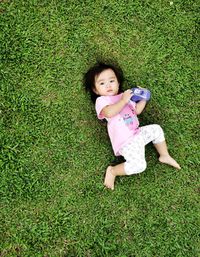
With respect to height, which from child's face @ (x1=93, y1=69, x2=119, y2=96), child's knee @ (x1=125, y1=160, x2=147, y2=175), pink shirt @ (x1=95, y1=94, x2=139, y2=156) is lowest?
child's knee @ (x1=125, y1=160, x2=147, y2=175)

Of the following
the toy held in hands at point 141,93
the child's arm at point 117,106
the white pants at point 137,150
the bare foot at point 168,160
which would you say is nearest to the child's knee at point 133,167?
the white pants at point 137,150

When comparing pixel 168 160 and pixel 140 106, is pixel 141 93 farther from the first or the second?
pixel 168 160

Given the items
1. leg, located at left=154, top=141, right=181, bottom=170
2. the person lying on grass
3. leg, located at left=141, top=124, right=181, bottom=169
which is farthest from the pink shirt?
leg, located at left=154, top=141, right=181, bottom=170

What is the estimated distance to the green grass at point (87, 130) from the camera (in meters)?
→ 4.51

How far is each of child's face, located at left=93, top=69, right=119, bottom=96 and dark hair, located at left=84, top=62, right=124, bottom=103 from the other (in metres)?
0.05

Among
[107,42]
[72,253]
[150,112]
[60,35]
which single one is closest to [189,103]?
[150,112]

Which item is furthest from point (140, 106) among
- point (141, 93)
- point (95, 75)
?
point (95, 75)

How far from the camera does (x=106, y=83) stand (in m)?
4.59

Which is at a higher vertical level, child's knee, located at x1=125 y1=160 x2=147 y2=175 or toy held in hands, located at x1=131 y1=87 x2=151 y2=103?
toy held in hands, located at x1=131 y1=87 x2=151 y2=103

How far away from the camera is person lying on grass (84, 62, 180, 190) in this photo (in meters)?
4.54

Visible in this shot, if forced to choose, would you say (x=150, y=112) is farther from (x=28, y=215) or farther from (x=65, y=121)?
(x=28, y=215)

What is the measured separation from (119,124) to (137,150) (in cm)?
31

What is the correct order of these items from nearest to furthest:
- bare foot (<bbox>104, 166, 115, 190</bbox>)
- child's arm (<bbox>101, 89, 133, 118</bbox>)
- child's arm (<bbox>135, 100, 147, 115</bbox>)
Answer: child's arm (<bbox>101, 89, 133, 118</bbox>)
bare foot (<bbox>104, 166, 115, 190</bbox>)
child's arm (<bbox>135, 100, 147, 115</bbox>)

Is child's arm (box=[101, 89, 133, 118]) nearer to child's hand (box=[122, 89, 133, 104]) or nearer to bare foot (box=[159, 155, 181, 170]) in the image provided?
child's hand (box=[122, 89, 133, 104])
